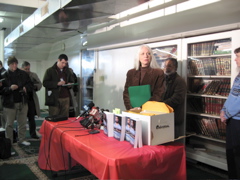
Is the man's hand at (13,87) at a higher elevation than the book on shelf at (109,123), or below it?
higher

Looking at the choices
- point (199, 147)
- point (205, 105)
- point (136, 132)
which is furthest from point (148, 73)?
point (199, 147)

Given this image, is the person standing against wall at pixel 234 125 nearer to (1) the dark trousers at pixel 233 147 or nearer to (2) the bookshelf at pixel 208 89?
(1) the dark trousers at pixel 233 147

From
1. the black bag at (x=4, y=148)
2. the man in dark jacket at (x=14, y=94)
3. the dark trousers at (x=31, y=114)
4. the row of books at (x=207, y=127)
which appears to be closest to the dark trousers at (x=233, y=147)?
the row of books at (x=207, y=127)

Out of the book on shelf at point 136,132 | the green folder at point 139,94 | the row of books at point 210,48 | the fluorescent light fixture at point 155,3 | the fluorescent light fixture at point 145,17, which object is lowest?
the book on shelf at point 136,132

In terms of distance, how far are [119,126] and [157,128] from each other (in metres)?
0.30

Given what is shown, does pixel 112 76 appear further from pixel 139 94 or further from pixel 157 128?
pixel 157 128

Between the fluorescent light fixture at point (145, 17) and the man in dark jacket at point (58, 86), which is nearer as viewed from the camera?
the fluorescent light fixture at point (145, 17)

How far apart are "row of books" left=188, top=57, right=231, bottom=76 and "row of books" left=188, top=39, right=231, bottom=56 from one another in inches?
3.6

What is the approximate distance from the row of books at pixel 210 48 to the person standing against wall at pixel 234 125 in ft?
1.74

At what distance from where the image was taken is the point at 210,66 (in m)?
3.07

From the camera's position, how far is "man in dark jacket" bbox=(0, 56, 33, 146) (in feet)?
11.8

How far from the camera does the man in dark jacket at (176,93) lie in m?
2.92

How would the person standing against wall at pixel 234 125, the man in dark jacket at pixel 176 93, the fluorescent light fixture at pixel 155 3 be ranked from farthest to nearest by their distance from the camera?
1. the fluorescent light fixture at pixel 155 3
2. the man in dark jacket at pixel 176 93
3. the person standing against wall at pixel 234 125

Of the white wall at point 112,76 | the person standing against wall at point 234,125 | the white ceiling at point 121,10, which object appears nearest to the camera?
the person standing against wall at point 234,125
